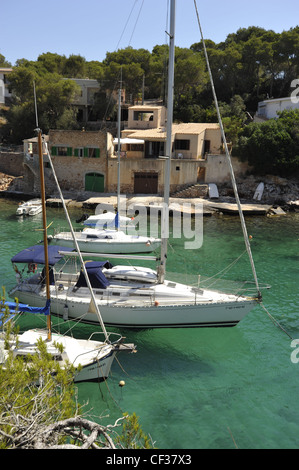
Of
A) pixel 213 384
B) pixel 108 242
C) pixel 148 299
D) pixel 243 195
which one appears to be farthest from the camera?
pixel 243 195

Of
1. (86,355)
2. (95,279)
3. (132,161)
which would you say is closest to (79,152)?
(132,161)

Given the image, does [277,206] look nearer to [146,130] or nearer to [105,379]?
[146,130]

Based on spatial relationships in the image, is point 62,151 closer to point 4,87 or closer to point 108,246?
point 108,246

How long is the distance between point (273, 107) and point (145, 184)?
69.0 feet

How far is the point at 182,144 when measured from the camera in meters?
44.9

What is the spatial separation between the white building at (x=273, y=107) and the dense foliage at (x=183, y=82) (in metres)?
2.08

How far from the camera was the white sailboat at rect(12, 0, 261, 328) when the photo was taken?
16297mm

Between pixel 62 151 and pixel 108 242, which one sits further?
pixel 62 151

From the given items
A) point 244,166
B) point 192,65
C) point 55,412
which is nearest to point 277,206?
point 244,166

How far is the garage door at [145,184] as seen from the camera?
44.6m

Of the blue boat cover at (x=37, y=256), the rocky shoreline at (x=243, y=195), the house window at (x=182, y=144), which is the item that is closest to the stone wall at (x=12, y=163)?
the rocky shoreline at (x=243, y=195)

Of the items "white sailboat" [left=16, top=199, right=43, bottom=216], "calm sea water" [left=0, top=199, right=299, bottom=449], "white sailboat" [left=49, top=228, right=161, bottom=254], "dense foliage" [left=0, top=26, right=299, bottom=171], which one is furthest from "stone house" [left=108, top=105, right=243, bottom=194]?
"calm sea water" [left=0, top=199, right=299, bottom=449]

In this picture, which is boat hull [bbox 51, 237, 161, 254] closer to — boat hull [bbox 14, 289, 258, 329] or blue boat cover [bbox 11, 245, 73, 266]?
blue boat cover [bbox 11, 245, 73, 266]

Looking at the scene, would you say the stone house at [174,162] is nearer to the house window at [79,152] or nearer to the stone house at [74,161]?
the stone house at [74,161]
